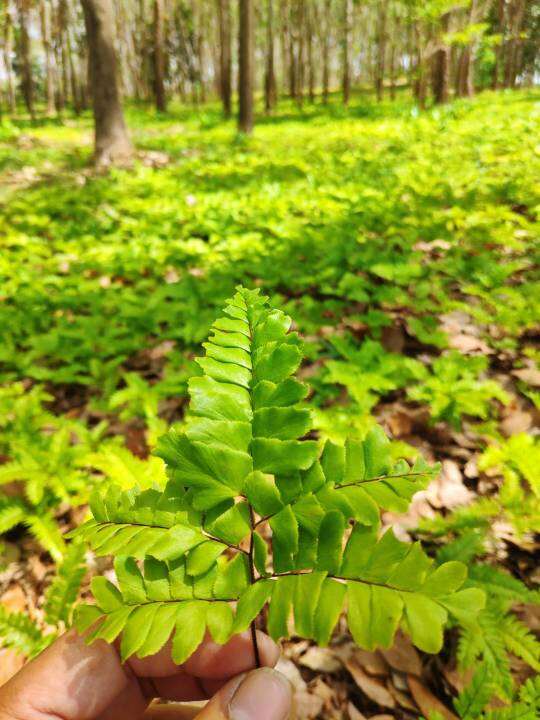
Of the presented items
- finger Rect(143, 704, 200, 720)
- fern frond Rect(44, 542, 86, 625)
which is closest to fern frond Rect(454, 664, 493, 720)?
finger Rect(143, 704, 200, 720)

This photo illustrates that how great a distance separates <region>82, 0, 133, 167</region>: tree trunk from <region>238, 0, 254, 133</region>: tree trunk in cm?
379

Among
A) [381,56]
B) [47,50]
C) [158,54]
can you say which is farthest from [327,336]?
[47,50]

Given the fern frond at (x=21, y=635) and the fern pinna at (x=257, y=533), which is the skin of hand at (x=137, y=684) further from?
the fern frond at (x=21, y=635)

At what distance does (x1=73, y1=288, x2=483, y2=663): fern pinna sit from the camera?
0.78 metres

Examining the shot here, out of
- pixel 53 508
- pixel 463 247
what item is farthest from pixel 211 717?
pixel 463 247

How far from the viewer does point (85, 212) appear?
6.37m

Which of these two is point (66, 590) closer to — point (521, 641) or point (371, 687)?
point (371, 687)

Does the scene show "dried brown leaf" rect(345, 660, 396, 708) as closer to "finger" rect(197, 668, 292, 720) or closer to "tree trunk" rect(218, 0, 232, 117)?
"finger" rect(197, 668, 292, 720)

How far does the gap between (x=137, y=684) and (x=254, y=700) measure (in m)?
0.56

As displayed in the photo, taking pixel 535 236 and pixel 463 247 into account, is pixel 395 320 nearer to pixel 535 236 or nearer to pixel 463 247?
pixel 463 247

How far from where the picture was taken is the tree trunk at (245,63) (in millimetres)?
10188

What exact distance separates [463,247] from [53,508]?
433 centimetres

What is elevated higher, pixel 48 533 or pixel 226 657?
pixel 226 657

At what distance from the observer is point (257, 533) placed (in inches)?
35.3
